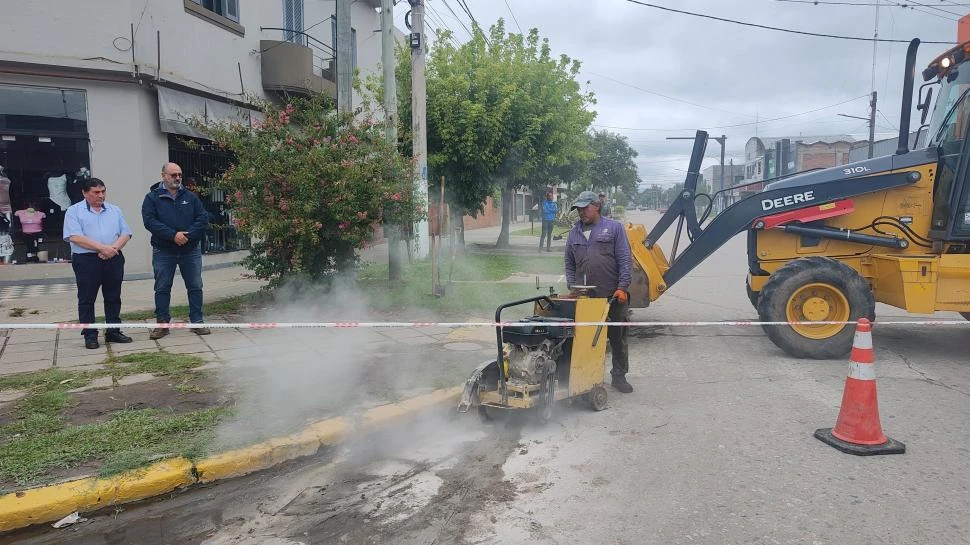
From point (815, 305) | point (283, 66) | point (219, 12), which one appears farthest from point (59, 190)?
point (815, 305)

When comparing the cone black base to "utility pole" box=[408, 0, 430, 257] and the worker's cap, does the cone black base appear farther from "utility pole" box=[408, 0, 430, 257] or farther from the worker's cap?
"utility pole" box=[408, 0, 430, 257]

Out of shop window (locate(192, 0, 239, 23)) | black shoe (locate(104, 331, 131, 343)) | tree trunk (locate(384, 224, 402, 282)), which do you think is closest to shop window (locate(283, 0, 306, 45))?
shop window (locate(192, 0, 239, 23))

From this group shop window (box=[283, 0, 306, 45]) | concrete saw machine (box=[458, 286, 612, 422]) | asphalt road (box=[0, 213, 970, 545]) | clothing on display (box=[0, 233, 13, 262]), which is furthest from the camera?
shop window (box=[283, 0, 306, 45])

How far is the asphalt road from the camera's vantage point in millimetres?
3154

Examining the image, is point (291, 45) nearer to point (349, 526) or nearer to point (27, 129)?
point (27, 129)

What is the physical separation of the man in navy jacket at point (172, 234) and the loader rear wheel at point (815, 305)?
6.04 m

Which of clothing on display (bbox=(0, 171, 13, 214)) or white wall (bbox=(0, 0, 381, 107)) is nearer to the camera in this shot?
white wall (bbox=(0, 0, 381, 107))

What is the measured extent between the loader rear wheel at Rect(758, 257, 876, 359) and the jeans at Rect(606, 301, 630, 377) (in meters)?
2.03

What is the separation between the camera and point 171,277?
22.0 feet

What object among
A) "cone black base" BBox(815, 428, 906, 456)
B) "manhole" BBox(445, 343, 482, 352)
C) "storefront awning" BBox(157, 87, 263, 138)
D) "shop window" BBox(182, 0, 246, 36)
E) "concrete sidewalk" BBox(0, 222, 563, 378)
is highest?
"shop window" BBox(182, 0, 246, 36)

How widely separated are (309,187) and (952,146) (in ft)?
22.8

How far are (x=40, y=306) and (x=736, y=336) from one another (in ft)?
30.1

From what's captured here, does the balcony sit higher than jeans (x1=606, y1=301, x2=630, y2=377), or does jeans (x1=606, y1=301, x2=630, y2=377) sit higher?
the balcony

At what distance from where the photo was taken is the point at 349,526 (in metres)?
3.24
